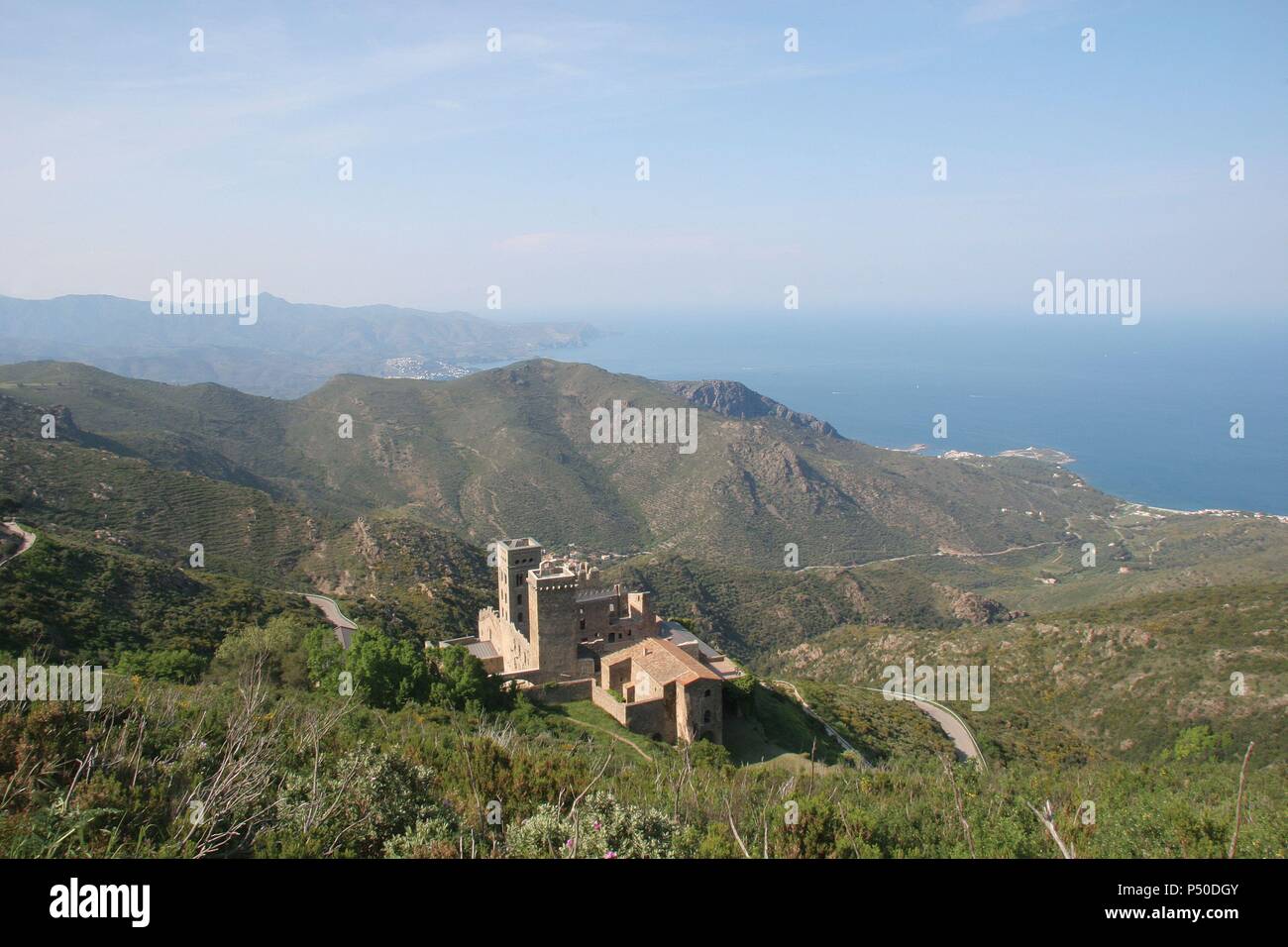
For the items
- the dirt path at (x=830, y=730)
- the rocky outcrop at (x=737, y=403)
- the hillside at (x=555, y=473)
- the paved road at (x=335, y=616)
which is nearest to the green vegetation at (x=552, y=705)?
the dirt path at (x=830, y=730)

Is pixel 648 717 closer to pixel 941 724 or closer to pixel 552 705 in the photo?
pixel 552 705

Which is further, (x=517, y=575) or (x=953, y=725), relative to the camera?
(x=953, y=725)

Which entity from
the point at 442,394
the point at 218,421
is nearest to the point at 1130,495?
the point at 442,394

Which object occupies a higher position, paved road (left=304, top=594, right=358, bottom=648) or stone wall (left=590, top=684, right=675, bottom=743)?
paved road (left=304, top=594, right=358, bottom=648)

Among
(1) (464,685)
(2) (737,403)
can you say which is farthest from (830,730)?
(2) (737,403)

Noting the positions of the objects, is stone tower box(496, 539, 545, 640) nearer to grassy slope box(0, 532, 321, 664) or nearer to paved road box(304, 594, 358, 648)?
paved road box(304, 594, 358, 648)

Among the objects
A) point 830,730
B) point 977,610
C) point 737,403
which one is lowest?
point 977,610

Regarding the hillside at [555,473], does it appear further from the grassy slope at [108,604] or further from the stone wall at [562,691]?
the stone wall at [562,691]

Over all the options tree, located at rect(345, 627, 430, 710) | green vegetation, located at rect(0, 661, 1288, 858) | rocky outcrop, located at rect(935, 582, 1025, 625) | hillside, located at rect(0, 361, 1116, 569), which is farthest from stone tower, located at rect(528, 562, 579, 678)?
hillside, located at rect(0, 361, 1116, 569)
